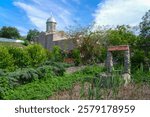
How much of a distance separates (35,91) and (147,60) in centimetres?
787

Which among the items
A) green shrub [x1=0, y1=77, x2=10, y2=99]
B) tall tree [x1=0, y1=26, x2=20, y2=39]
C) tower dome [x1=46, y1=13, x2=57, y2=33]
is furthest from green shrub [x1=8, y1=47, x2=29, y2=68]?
tall tree [x1=0, y1=26, x2=20, y2=39]

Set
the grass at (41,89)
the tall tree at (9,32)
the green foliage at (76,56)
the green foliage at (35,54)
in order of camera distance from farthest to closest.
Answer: the tall tree at (9,32) < the green foliage at (76,56) < the green foliage at (35,54) < the grass at (41,89)

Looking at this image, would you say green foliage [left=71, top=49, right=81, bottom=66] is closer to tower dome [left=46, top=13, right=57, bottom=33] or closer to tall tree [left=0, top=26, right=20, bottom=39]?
tower dome [left=46, top=13, right=57, bottom=33]

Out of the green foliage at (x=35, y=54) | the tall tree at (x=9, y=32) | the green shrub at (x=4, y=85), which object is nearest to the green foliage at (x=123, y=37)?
the green foliage at (x=35, y=54)

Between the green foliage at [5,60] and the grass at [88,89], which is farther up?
the green foliage at [5,60]

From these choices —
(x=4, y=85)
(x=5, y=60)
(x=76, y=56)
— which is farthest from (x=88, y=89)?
(x=76, y=56)

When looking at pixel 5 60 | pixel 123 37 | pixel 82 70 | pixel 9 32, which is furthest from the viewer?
pixel 9 32

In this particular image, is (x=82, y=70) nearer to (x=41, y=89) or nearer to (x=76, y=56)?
(x=41, y=89)

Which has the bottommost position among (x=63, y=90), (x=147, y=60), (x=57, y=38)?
(x=63, y=90)

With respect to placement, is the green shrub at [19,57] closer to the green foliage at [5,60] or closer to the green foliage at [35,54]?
the green foliage at [35,54]

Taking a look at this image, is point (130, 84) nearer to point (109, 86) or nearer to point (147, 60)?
point (109, 86)

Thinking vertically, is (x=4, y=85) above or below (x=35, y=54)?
below

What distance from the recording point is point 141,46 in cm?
1727

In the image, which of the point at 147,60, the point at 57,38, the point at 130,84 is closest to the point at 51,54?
the point at 147,60
